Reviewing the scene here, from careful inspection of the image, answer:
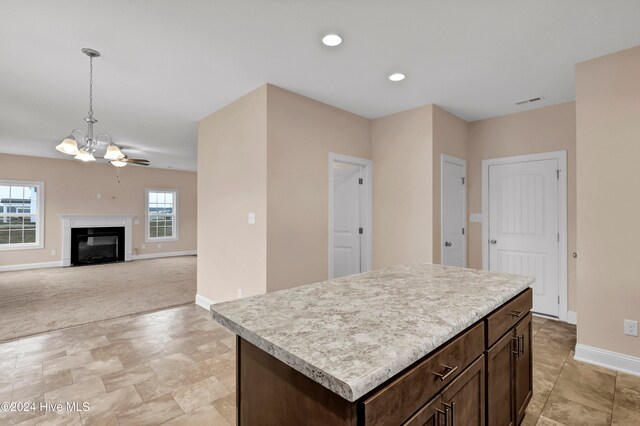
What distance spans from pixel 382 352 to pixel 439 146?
3.55m

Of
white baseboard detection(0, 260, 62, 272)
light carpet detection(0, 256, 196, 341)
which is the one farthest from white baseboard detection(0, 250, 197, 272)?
light carpet detection(0, 256, 196, 341)

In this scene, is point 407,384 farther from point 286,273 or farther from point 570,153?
point 570,153

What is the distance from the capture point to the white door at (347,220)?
450 cm

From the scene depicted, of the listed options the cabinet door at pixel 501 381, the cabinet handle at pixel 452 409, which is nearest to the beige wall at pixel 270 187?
the cabinet door at pixel 501 381

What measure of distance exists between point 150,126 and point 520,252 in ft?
18.9

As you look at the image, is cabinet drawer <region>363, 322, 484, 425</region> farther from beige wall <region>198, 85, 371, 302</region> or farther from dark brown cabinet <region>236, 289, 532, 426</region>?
beige wall <region>198, 85, 371, 302</region>

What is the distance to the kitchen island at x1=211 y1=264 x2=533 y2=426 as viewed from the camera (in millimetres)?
840

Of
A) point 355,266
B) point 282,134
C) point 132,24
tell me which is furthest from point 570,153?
point 132,24

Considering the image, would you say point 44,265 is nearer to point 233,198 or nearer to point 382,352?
point 233,198

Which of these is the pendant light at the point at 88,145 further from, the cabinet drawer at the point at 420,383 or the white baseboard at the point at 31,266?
the white baseboard at the point at 31,266

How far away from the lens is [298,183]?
11.8ft

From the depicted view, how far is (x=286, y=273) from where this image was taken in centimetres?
346

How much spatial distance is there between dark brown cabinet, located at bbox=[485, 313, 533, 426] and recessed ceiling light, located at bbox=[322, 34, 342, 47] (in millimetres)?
2302

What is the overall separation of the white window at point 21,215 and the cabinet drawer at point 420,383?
9.57 m
